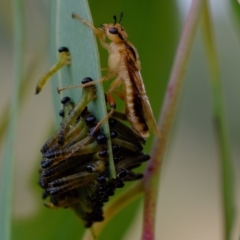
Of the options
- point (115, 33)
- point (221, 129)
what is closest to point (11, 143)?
point (115, 33)

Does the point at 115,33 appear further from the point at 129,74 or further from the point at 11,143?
the point at 11,143

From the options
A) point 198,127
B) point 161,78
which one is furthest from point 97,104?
point 198,127

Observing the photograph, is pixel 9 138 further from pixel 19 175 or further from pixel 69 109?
pixel 19 175

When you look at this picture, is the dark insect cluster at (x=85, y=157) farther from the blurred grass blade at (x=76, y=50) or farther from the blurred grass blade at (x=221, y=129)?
the blurred grass blade at (x=221, y=129)

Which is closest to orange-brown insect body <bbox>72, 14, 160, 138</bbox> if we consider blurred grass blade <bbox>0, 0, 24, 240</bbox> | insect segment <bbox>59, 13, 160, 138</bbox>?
insect segment <bbox>59, 13, 160, 138</bbox>

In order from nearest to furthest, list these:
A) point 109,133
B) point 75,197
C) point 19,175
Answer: point 109,133 → point 75,197 → point 19,175
